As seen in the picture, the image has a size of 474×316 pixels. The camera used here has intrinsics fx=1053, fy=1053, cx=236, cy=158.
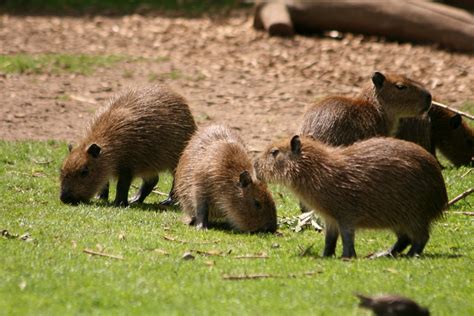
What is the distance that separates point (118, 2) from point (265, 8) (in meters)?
4.56

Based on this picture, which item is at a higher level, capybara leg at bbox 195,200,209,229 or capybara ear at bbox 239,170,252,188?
capybara ear at bbox 239,170,252,188

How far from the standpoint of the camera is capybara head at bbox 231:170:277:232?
30.7 ft

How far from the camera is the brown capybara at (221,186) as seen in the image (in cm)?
940

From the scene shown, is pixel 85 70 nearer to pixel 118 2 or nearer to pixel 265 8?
pixel 265 8

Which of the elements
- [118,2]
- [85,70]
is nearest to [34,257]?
[85,70]

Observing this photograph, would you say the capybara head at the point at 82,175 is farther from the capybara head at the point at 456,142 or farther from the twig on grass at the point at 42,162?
the capybara head at the point at 456,142

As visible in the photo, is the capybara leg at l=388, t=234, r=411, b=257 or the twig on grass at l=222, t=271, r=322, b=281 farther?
the capybara leg at l=388, t=234, r=411, b=257

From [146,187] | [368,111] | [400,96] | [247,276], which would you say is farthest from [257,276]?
[400,96]

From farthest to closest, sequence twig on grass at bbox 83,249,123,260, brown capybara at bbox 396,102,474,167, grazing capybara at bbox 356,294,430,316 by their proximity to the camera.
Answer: brown capybara at bbox 396,102,474,167
twig on grass at bbox 83,249,123,260
grazing capybara at bbox 356,294,430,316

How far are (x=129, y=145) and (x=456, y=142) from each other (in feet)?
14.1

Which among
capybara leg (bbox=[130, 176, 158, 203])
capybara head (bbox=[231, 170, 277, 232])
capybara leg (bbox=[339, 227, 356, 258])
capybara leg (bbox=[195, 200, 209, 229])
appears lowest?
capybara leg (bbox=[130, 176, 158, 203])

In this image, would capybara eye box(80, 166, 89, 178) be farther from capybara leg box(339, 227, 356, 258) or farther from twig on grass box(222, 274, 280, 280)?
twig on grass box(222, 274, 280, 280)

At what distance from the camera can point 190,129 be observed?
11.2m

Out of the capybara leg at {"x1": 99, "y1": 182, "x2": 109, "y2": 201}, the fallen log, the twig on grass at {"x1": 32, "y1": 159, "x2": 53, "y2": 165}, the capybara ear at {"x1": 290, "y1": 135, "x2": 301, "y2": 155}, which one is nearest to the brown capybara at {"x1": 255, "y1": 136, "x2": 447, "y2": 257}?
the capybara ear at {"x1": 290, "y1": 135, "x2": 301, "y2": 155}
